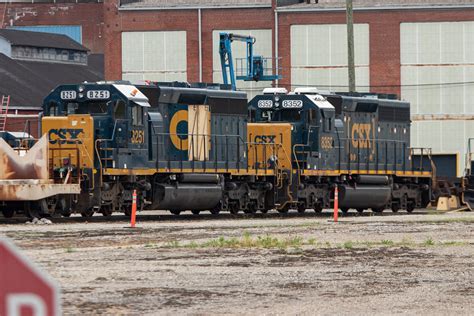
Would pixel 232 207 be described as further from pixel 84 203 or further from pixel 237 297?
pixel 237 297

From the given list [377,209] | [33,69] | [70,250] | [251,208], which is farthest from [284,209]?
[33,69]

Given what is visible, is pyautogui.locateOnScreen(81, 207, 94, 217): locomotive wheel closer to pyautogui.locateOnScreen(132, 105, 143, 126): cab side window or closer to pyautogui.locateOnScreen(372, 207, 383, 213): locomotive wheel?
pyautogui.locateOnScreen(132, 105, 143, 126): cab side window

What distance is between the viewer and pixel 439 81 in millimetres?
63000

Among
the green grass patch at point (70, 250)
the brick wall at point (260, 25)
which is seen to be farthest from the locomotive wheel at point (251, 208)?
the brick wall at point (260, 25)

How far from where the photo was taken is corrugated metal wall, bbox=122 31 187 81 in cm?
6619

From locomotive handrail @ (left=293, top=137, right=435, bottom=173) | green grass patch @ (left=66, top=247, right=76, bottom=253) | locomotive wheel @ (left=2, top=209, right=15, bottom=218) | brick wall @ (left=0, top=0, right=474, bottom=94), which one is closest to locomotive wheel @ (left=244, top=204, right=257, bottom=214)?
locomotive handrail @ (left=293, top=137, right=435, bottom=173)

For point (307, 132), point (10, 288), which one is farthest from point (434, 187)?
point (10, 288)

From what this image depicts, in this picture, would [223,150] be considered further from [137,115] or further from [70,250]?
[70,250]

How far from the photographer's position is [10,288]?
3.39 metres

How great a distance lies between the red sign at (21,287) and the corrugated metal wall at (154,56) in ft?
206

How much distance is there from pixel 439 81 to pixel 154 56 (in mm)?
16921

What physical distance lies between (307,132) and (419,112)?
28.1m

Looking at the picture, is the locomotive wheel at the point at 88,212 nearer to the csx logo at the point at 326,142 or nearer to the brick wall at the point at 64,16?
the csx logo at the point at 326,142

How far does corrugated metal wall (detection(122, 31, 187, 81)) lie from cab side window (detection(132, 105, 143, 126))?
117ft
